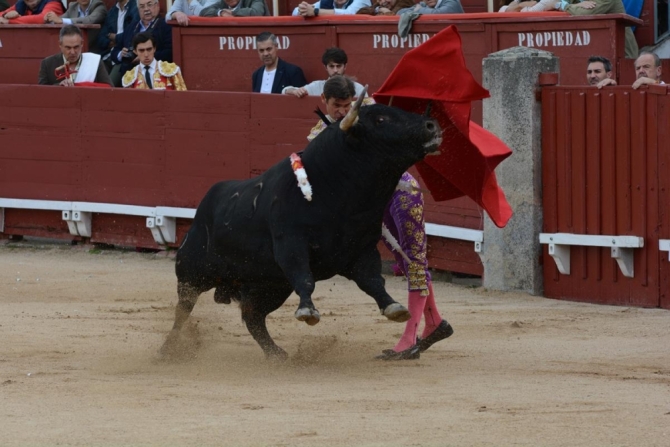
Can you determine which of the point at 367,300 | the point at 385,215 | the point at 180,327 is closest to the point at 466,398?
the point at 385,215

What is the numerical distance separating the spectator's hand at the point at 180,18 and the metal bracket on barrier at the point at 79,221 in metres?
1.73

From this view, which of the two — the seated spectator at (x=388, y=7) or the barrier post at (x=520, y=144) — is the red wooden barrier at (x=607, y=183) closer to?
the barrier post at (x=520, y=144)

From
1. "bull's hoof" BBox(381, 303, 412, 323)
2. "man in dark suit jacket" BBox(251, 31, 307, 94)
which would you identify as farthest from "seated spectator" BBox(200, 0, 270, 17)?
"bull's hoof" BBox(381, 303, 412, 323)

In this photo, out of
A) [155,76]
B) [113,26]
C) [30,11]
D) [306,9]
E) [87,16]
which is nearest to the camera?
[306,9]

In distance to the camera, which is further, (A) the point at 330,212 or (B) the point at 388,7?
(B) the point at 388,7

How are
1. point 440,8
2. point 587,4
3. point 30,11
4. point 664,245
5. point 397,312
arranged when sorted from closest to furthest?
point 397,312
point 664,245
point 587,4
point 440,8
point 30,11

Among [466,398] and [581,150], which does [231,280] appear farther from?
[581,150]

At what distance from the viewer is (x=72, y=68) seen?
10914 millimetres

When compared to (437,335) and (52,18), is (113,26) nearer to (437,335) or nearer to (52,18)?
(52,18)

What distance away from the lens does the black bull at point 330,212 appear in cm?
558

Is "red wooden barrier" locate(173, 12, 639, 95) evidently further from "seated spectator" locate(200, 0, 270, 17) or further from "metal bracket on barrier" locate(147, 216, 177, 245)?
"metal bracket on barrier" locate(147, 216, 177, 245)

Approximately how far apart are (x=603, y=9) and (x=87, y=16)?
192 inches

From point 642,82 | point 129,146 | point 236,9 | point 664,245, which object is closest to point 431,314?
point 664,245

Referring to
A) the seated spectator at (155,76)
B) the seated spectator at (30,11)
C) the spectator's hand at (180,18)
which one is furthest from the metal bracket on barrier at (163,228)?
the seated spectator at (30,11)
